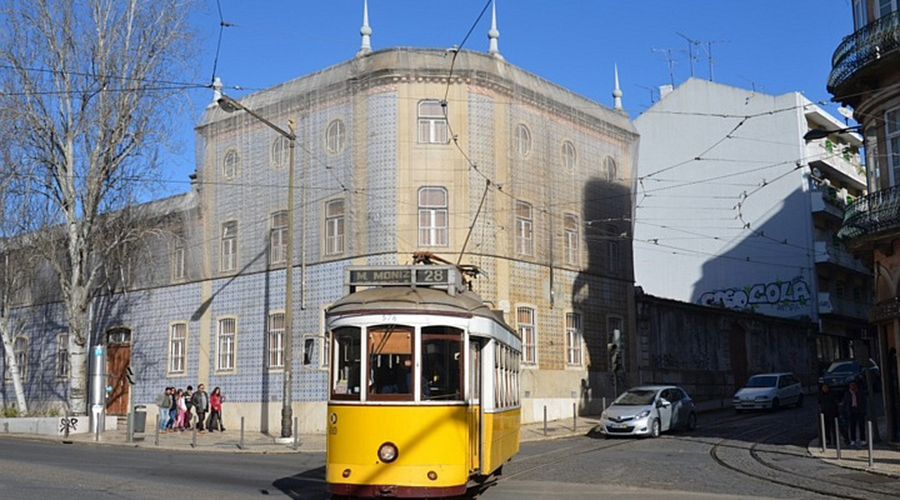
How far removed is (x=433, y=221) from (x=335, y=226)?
136 inches

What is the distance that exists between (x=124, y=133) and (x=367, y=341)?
2349 centimetres

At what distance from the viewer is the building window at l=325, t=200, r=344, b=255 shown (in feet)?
103

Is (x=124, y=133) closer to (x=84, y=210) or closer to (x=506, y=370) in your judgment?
(x=84, y=210)

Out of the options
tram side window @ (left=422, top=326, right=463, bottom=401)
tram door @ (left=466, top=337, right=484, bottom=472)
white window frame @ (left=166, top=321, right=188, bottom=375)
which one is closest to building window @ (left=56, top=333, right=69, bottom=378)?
white window frame @ (left=166, top=321, right=188, bottom=375)

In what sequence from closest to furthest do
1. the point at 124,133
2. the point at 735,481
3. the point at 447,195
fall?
the point at 735,481, the point at 447,195, the point at 124,133

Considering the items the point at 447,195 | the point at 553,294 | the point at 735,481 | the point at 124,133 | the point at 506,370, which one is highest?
the point at 124,133

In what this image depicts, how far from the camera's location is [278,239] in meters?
33.2

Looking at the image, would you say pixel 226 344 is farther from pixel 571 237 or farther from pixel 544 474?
pixel 544 474

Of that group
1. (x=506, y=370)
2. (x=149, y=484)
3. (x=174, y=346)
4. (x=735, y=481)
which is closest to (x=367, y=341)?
(x=506, y=370)

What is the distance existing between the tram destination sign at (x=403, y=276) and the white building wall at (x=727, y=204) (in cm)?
3894

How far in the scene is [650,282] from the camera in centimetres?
5597

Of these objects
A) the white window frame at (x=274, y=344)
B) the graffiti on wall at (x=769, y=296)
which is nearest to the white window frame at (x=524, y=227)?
the white window frame at (x=274, y=344)

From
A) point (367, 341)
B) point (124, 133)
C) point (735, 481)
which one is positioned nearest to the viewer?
point (367, 341)

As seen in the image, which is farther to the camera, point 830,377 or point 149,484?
point 830,377
